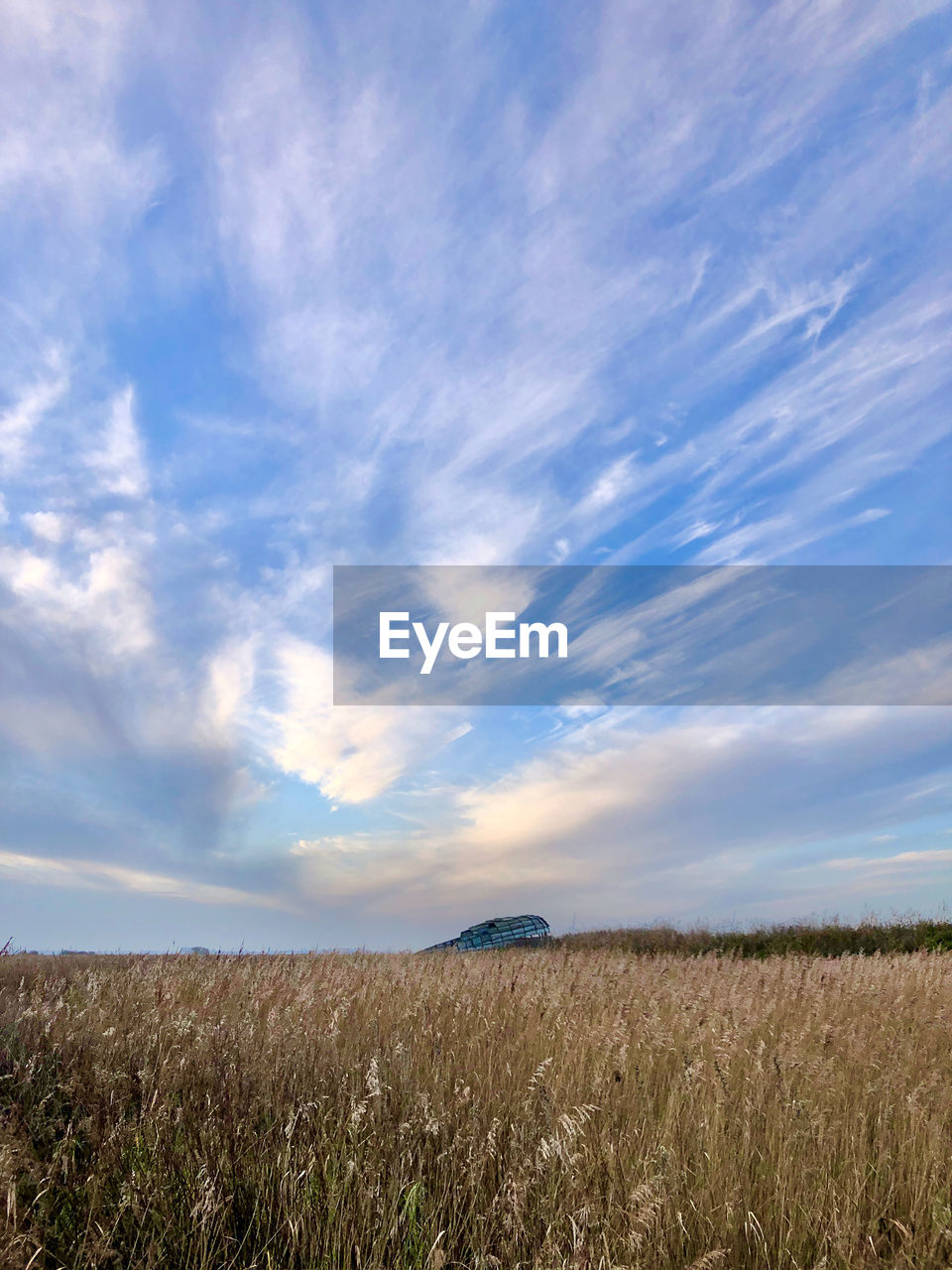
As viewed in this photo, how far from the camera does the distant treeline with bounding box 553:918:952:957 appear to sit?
65.8 feet

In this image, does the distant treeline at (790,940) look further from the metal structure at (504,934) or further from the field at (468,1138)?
the field at (468,1138)

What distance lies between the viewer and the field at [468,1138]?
338 centimetres

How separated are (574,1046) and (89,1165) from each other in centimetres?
350

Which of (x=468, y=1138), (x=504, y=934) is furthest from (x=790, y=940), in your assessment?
(x=468, y=1138)

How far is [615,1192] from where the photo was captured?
3.74 meters

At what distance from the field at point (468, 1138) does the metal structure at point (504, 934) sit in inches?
634

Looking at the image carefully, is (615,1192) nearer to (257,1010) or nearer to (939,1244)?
(939,1244)

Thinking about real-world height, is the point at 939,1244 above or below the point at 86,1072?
below

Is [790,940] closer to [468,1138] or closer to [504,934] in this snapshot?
[504,934]

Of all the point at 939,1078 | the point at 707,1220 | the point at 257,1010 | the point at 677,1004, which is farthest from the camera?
the point at 677,1004

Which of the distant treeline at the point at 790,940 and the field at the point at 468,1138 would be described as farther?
the distant treeline at the point at 790,940

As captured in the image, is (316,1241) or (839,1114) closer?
(316,1241)

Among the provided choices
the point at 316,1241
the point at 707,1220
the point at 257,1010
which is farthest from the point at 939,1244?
the point at 257,1010

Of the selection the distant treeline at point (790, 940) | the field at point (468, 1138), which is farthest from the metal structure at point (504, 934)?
the field at point (468, 1138)
